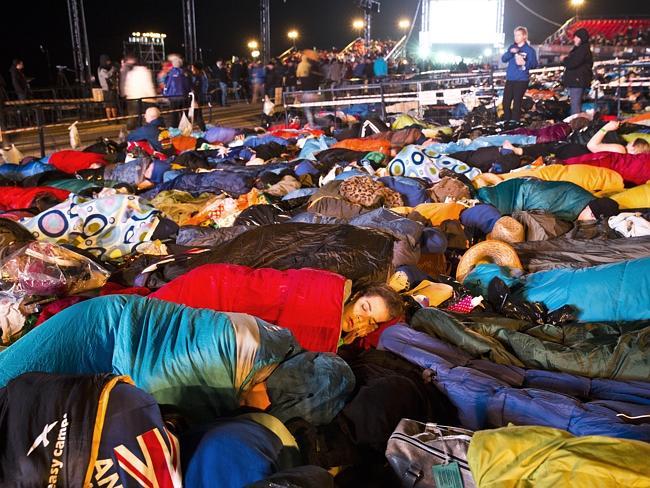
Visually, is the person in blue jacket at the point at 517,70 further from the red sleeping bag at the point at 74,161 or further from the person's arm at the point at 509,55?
the red sleeping bag at the point at 74,161

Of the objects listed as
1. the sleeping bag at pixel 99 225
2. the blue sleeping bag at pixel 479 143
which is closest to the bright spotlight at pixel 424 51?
the blue sleeping bag at pixel 479 143

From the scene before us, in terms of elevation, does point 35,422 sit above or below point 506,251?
above

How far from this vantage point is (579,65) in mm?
10359

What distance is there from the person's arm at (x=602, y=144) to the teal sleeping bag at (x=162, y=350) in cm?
604

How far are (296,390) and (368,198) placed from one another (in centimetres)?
326

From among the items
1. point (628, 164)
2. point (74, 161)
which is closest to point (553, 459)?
point (628, 164)

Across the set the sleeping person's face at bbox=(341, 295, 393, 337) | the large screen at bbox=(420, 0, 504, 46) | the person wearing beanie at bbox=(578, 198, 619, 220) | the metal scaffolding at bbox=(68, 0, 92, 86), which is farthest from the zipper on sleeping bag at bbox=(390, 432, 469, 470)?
the large screen at bbox=(420, 0, 504, 46)

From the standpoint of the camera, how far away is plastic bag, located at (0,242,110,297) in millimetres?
Answer: 3928

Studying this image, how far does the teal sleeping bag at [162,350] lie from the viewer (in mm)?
2346

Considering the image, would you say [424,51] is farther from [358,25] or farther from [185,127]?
[358,25]

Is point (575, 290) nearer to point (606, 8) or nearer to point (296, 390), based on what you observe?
point (296, 390)

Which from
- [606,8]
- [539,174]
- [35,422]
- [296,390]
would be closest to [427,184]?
[539,174]

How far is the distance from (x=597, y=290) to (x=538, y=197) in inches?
82.9

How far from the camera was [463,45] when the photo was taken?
2752cm
